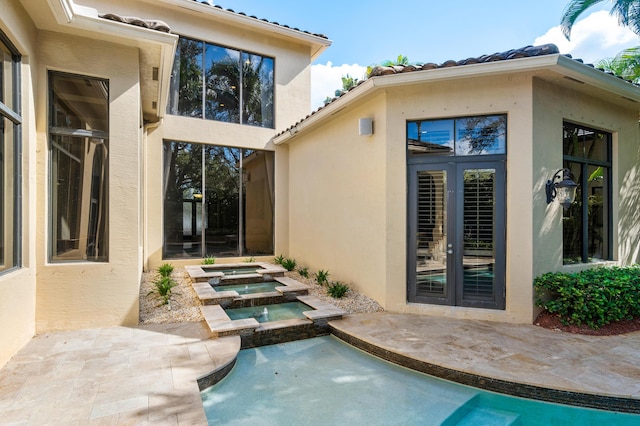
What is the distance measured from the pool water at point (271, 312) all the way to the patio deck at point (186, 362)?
842mm

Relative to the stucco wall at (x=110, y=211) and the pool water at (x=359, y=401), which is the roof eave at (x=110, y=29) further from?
the pool water at (x=359, y=401)

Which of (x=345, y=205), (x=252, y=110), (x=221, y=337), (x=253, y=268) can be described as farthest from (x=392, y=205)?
(x=252, y=110)

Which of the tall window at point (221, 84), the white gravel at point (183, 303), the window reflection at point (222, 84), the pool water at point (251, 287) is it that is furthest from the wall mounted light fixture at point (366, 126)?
the window reflection at point (222, 84)

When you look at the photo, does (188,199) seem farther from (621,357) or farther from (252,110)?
(621,357)

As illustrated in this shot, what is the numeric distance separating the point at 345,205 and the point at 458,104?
10.5 feet

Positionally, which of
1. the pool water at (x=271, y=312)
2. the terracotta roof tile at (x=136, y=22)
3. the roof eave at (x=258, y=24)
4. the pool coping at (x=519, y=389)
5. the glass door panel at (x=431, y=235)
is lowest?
the pool coping at (x=519, y=389)

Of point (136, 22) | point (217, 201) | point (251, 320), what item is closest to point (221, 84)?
point (217, 201)

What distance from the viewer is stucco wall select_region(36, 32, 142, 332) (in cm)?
493

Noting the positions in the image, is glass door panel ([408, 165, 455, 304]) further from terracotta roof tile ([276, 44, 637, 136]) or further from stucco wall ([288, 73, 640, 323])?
terracotta roof tile ([276, 44, 637, 136])

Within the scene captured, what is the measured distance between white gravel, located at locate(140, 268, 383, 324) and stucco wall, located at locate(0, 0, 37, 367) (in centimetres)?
153

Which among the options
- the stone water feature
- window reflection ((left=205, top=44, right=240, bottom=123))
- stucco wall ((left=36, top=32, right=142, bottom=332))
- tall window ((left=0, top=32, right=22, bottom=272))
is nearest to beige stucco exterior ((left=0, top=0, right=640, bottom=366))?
stucco wall ((left=36, top=32, right=142, bottom=332))

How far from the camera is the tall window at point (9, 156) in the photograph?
4.05 metres

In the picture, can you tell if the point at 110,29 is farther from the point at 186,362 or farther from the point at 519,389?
the point at 519,389

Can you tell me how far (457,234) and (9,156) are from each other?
6.67 m
